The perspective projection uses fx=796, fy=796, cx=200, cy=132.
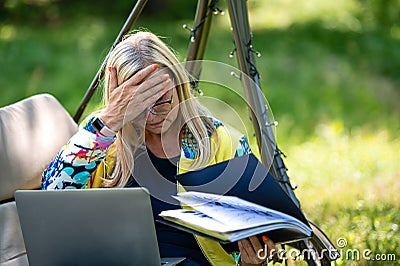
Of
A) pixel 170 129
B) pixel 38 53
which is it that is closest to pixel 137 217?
pixel 170 129

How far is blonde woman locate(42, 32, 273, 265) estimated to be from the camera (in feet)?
7.39

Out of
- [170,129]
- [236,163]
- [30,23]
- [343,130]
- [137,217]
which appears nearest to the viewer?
[137,217]

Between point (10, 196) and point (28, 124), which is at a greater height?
point (28, 124)

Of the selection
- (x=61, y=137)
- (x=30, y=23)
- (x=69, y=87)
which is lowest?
(x=61, y=137)

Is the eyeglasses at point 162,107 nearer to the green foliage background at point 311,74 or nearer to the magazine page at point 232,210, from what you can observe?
the magazine page at point 232,210

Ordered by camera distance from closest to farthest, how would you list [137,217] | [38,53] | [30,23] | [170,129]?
[137,217], [170,129], [38,53], [30,23]

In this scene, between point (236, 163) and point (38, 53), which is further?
point (38, 53)

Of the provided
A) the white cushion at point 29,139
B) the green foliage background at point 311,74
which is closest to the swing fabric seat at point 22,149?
the white cushion at point 29,139

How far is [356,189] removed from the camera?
4.74 m

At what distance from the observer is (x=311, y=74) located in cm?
803

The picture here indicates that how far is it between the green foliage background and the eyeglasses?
93cm

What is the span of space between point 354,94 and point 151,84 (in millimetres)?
5655

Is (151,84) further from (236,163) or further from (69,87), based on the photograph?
(69,87)

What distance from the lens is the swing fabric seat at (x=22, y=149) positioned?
2.52 m
